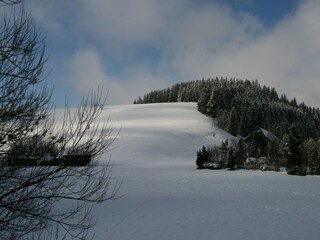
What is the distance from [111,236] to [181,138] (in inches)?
2845

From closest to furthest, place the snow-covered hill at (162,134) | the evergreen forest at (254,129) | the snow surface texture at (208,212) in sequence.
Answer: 1. the snow surface texture at (208,212)
2. the evergreen forest at (254,129)
3. the snow-covered hill at (162,134)

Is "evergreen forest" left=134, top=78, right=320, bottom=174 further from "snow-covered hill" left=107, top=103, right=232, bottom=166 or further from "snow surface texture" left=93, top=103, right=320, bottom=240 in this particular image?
"snow surface texture" left=93, top=103, right=320, bottom=240

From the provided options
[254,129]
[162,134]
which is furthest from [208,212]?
[254,129]

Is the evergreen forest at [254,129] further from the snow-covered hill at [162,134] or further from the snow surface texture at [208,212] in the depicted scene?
the snow surface texture at [208,212]

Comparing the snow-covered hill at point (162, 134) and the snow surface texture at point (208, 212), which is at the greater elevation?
the snow-covered hill at point (162, 134)

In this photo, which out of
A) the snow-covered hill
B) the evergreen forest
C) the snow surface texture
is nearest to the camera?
the snow surface texture

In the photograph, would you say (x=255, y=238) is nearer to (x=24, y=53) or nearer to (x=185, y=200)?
(x=185, y=200)

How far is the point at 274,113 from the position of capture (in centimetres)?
13625

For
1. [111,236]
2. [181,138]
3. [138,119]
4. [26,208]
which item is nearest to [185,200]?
[111,236]

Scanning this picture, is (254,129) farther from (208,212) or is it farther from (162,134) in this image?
(208,212)

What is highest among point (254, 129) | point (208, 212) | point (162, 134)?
point (254, 129)

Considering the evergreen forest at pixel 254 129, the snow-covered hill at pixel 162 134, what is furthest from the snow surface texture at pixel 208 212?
the snow-covered hill at pixel 162 134

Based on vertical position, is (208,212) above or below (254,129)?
below

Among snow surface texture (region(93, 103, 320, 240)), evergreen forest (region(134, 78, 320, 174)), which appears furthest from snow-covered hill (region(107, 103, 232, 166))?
snow surface texture (region(93, 103, 320, 240))
